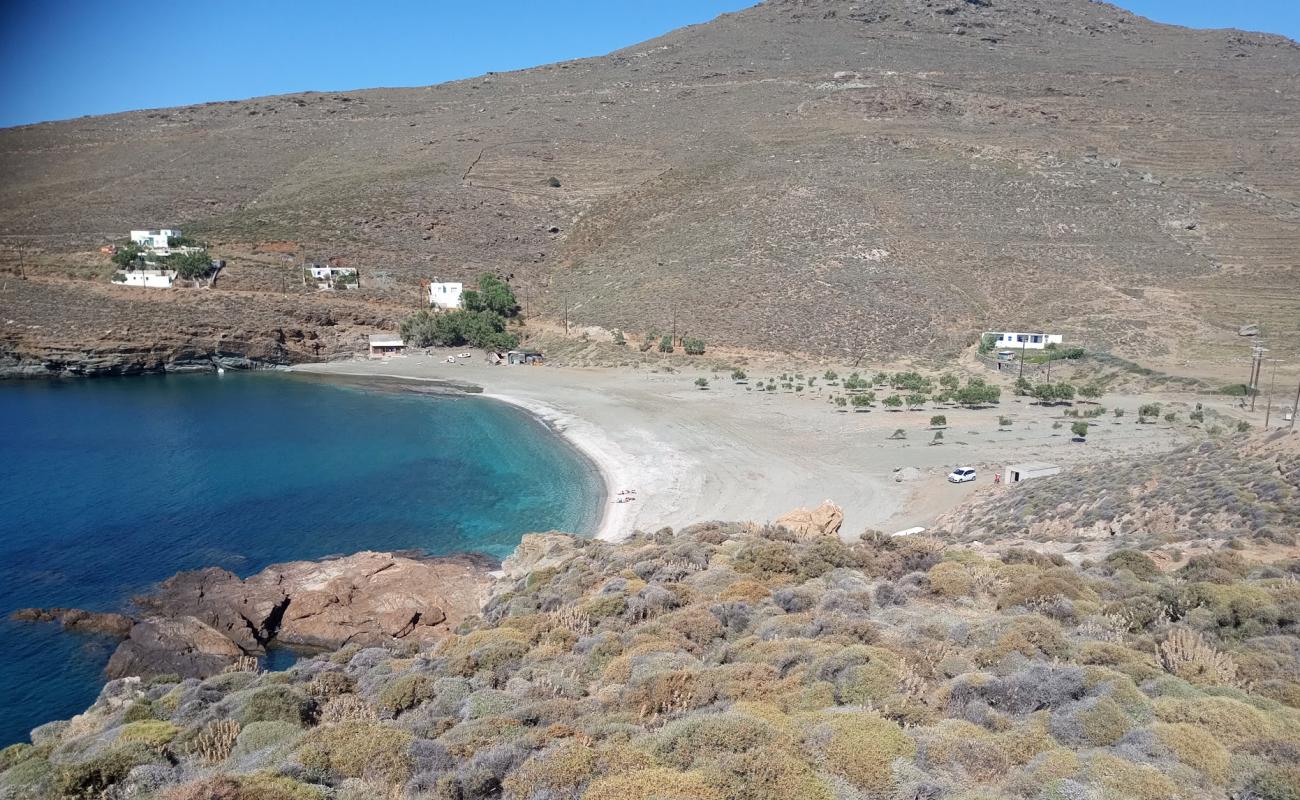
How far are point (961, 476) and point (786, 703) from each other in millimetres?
21536

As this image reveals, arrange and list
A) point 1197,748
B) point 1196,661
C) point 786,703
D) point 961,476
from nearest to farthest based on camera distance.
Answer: point 1197,748
point 786,703
point 1196,661
point 961,476

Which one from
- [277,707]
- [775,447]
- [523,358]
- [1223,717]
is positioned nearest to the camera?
[1223,717]

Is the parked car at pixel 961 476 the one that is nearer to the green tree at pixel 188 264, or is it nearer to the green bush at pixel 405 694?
the green bush at pixel 405 694

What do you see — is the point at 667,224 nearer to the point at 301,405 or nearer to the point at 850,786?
the point at 301,405

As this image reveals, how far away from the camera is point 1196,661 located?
855 centimetres

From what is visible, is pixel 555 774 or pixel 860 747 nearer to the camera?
pixel 555 774

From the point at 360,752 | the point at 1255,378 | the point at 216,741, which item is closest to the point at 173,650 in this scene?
the point at 216,741

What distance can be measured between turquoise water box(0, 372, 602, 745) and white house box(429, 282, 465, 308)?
16.9 m

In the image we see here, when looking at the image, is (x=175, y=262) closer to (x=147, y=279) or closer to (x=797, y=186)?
(x=147, y=279)

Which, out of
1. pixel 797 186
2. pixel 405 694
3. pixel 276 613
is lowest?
pixel 276 613

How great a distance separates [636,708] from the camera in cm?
847

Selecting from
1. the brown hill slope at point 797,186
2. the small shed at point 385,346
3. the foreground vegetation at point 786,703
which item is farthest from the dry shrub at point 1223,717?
the small shed at point 385,346

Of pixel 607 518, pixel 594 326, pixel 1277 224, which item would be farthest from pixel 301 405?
pixel 1277 224

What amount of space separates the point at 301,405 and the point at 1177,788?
47.5 m
